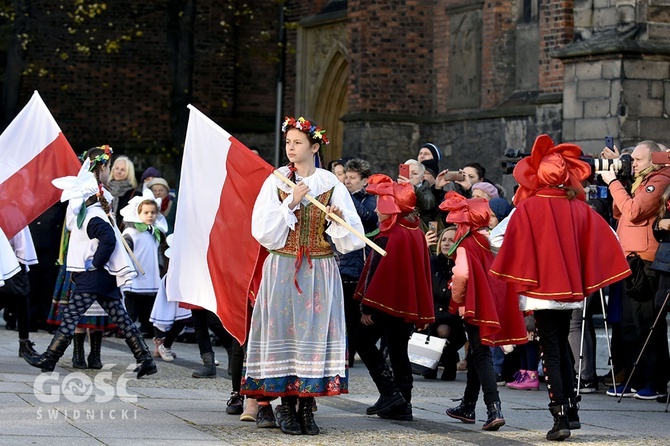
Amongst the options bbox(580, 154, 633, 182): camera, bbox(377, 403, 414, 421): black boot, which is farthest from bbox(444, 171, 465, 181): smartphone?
bbox(377, 403, 414, 421): black boot

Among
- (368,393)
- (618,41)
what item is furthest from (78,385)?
(618,41)

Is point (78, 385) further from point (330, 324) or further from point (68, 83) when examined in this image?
point (68, 83)

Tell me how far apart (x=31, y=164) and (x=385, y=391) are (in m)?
4.25

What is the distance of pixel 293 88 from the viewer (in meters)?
29.6

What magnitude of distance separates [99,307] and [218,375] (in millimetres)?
1156

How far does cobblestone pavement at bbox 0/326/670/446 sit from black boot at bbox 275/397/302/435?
0.08m

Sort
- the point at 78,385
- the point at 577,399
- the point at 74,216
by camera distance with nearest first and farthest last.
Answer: the point at 577,399 → the point at 78,385 → the point at 74,216

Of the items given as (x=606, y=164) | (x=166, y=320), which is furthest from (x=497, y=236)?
(x=166, y=320)

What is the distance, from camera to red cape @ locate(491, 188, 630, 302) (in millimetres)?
8648

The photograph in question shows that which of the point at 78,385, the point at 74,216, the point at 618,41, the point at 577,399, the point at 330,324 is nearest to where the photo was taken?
the point at 330,324

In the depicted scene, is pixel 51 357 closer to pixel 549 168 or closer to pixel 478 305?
pixel 478 305

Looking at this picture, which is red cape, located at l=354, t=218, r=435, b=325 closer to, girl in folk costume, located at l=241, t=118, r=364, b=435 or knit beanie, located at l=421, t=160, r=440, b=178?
girl in folk costume, located at l=241, t=118, r=364, b=435

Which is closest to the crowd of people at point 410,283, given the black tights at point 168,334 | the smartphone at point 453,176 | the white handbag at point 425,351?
the white handbag at point 425,351

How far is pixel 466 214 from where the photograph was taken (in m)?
9.38
